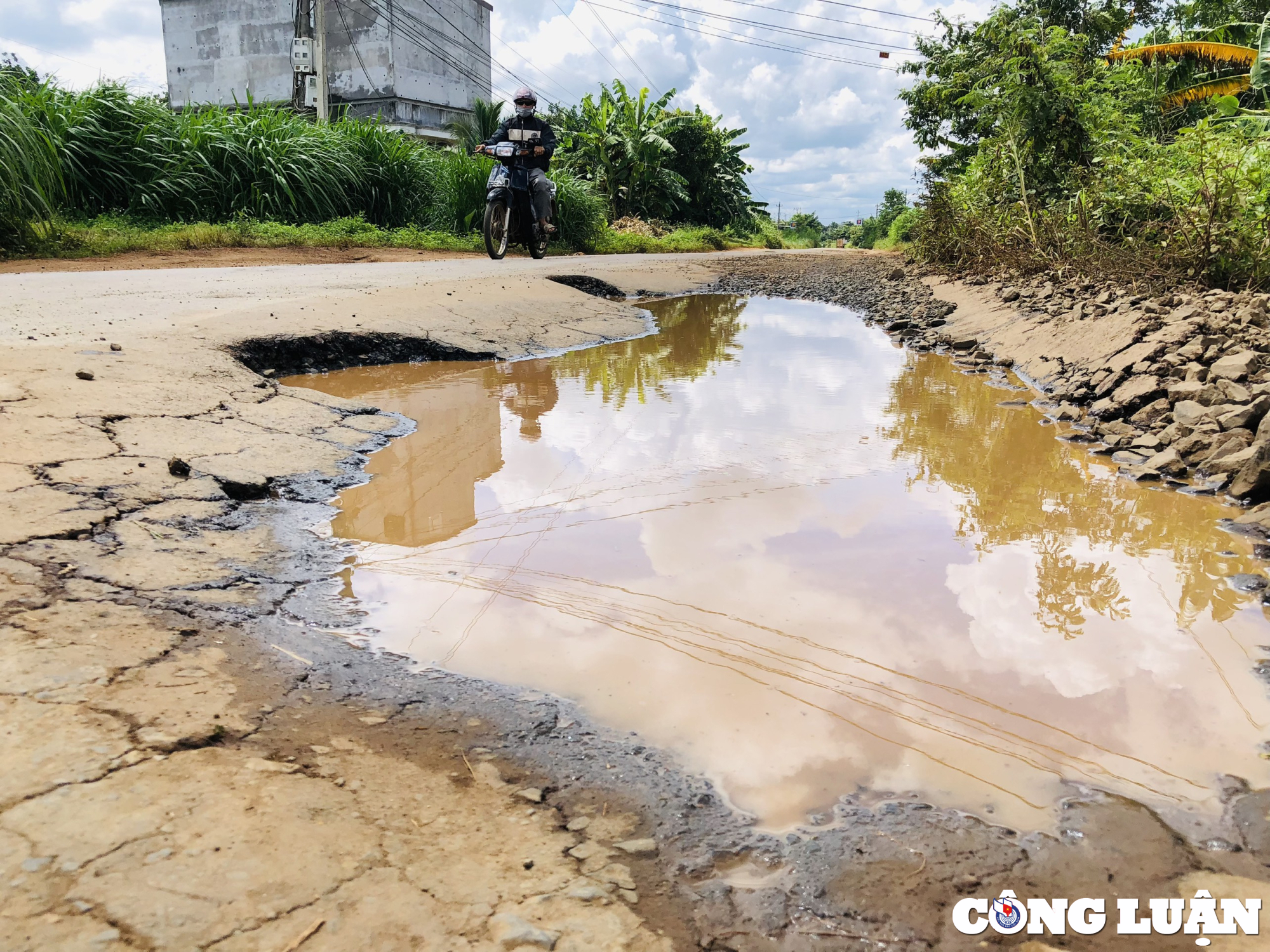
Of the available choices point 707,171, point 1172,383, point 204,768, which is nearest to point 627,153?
point 707,171

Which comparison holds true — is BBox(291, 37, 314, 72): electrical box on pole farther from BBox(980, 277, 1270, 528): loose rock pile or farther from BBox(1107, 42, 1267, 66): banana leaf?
BBox(980, 277, 1270, 528): loose rock pile

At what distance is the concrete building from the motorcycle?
14892mm

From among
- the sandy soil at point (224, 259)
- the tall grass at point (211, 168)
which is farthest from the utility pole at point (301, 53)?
the sandy soil at point (224, 259)

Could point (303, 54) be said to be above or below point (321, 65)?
above

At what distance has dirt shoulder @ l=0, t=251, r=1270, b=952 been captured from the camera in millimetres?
1094

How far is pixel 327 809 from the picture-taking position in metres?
1.29

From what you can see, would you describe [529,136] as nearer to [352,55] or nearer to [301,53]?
[301,53]

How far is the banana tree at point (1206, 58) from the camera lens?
13367mm

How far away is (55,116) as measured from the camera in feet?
34.5

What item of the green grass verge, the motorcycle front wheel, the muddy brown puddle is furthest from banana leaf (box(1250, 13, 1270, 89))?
the green grass verge

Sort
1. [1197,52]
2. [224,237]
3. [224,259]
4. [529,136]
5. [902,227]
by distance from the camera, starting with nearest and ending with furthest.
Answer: [224,259] < [529,136] < [224,237] < [1197,52] < [902,227]

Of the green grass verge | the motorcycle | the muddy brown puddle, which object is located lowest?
the muddy brown puddle

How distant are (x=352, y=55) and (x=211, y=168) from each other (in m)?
14.8

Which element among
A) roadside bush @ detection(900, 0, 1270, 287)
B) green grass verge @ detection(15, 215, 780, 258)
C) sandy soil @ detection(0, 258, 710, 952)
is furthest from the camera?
green grass verge @ detection(15, 215, 780, 258)
